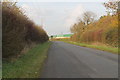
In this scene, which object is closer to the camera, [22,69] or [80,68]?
[22,69]

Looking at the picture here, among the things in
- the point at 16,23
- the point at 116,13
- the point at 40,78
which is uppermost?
the point at 116,13

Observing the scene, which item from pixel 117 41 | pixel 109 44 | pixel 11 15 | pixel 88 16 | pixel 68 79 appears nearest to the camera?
pixel 68 79

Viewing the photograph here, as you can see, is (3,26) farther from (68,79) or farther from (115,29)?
(115,29)

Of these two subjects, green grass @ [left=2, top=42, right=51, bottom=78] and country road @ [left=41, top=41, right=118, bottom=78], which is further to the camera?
country road @ [left=41, top=41, right=118, bottom=78]

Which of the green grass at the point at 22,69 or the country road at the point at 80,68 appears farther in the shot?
the country road at the point at 80,68

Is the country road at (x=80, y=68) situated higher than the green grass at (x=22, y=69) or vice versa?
the green grass at (x=22, y=69)

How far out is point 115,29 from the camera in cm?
3052

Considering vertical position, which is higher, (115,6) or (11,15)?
(115,6)

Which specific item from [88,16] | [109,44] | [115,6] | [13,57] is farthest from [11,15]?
[88,16]

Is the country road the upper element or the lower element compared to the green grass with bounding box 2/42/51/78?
lower

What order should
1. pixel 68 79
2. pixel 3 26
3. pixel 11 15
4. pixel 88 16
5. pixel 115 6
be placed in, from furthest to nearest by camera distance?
pixel 88 16
pixel 115 6
pixel 11 15
pixel 3 26
pixel 68 79

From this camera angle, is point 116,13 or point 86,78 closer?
point 86,78

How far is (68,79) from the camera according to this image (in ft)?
25.0

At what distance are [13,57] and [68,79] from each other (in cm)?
696
